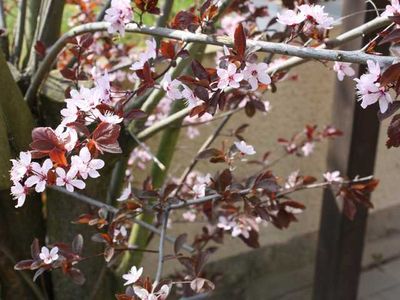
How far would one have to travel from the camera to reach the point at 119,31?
1.25m

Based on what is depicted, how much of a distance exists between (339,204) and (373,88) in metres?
1.45

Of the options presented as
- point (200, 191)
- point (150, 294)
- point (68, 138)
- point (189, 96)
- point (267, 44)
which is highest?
point (267, 44)

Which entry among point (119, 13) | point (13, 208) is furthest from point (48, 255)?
point (119, 13)

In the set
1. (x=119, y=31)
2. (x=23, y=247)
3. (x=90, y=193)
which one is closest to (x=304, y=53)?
(x=119, y=31)

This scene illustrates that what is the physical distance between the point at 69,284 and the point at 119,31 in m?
0.85

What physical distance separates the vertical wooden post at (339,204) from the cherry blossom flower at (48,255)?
1.29 metres

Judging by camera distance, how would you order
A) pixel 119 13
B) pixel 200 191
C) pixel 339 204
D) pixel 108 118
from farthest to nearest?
1. pixel 339 204
2. pixel 200 191
3. pixel 119 13
4. pixel 108 118

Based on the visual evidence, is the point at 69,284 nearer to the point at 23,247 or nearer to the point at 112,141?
the point at 23,247

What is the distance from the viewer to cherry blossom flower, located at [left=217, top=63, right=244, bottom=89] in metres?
1.08

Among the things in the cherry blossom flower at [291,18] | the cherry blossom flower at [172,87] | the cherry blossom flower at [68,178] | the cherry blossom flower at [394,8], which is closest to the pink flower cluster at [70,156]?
the cherry blossom flower at [68,178]

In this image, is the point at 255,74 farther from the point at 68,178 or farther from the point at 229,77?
the point at 68,178

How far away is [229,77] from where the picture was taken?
3.57 ft

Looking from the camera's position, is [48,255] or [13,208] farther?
[13,208]

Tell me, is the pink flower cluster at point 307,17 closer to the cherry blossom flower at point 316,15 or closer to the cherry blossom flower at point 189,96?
the cherry blossom flower at point 316,15
